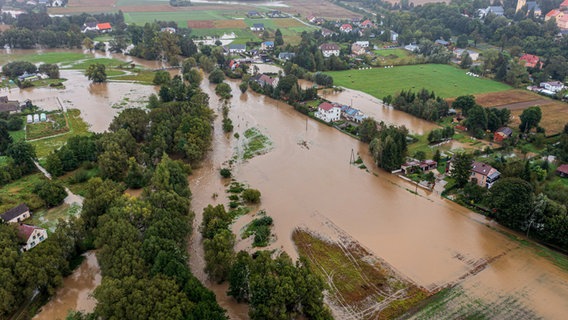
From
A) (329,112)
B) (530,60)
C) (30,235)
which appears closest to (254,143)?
(329,112)

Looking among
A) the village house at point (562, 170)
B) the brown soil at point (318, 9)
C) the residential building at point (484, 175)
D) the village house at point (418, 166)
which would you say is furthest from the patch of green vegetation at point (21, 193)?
the brown soil at point (318, 9)

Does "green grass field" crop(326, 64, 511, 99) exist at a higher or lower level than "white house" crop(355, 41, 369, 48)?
lower

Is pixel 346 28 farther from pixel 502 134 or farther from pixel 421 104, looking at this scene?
pixel 502 134

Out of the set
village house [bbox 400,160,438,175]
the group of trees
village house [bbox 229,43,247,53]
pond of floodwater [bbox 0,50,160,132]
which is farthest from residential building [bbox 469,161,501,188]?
village house [bbox 229,43,247,53]

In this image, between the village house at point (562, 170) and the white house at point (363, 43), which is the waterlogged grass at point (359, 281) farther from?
the white house at point (363, 43)

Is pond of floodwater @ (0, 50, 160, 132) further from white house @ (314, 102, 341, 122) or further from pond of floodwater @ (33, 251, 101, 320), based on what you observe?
pond of floodwater @ (33, 251, 101, 320)

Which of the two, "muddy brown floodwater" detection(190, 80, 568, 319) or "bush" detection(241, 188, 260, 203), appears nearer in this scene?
"muddy brown floodwater" detection(190, 80, 568, 319)
